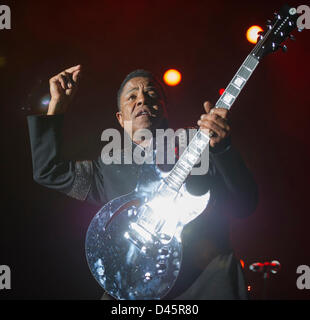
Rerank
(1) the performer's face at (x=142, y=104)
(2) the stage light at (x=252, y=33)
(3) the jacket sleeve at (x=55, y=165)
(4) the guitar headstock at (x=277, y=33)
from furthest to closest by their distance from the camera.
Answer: (2) the stage light at (x=252, y=33)
(1) the performer's face at (x=142, y=104)
(3) the jacket sleeve at (x=55, y=165)
(4) the guitar headstock at (x=277, y=33)

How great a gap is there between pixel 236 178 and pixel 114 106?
175 centimetres

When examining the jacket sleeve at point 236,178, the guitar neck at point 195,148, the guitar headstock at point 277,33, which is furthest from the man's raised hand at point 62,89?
the guitar headstock at point 277,33

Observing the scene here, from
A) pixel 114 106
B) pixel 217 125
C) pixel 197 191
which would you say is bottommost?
pixel 197 191

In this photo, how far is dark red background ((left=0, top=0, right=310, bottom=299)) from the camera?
2.71m

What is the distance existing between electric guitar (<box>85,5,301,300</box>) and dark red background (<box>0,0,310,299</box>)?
101cm

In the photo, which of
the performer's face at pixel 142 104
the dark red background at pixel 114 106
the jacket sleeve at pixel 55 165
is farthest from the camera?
the dark red background at pixel 114 106

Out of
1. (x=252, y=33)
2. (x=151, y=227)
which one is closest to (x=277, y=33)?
(x=151, y=227)

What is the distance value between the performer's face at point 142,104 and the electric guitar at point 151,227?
50cm

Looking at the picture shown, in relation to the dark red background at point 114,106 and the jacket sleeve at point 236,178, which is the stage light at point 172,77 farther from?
the jacket sleeve at point 236,178

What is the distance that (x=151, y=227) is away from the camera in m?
1.78

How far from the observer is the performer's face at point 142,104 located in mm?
2311

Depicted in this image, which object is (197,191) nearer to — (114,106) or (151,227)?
(151,227)

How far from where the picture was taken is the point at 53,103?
84.0 inches
